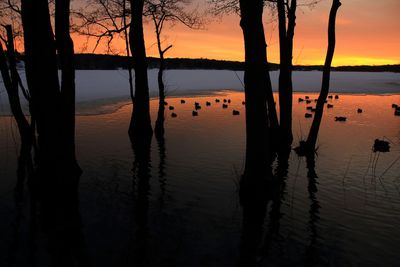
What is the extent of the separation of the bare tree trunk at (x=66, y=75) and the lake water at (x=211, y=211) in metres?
1.12

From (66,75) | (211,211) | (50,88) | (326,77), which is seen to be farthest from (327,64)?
(50,88)

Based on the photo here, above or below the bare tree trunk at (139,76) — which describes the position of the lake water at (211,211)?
below

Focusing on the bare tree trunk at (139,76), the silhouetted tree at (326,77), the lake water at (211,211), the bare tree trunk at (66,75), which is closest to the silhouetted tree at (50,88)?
the bare tree trunk at (66,75)

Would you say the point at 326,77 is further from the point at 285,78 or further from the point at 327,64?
the point at 285,78

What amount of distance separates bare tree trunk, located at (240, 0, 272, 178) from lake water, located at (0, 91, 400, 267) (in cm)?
114

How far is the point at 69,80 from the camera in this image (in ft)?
35.7

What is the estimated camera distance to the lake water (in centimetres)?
674

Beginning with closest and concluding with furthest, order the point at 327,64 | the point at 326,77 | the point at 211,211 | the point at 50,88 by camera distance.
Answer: the point at 211,211, the point at 50,88, the point at 327,64, the point at 326,77

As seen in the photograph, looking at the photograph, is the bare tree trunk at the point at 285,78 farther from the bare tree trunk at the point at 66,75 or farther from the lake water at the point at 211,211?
the bare tree trunk at the point at 66,75

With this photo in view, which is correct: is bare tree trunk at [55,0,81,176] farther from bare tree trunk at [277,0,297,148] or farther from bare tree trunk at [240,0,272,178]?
bare tree trunk at [277,0,297,148]

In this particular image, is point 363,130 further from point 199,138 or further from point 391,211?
point 391,211

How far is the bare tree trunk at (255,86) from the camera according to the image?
897cm

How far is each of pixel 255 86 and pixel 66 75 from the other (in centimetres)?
523

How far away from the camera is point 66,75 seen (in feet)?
35.6
